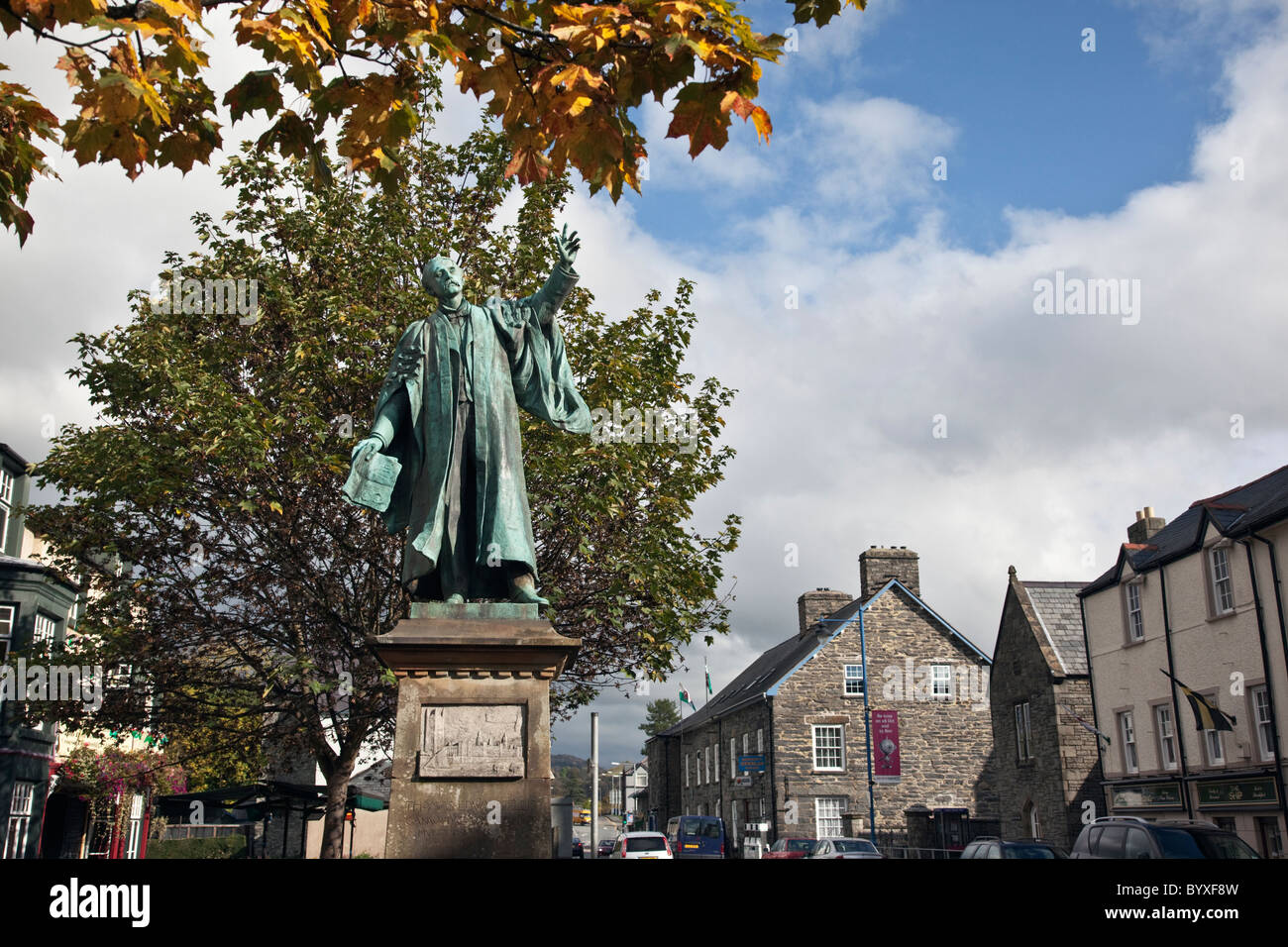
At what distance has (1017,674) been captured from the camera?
34688mm

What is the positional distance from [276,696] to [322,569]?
2491 millimetres

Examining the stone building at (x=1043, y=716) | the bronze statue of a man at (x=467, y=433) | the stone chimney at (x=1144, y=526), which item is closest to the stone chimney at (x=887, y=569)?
the stone building at (x=1043, y=716)

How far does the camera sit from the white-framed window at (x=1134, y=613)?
28.7 meters

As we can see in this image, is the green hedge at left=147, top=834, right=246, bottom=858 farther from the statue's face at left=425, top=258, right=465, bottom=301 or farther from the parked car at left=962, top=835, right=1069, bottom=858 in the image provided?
the statue's face at left=425, top=258, right=465, bottom=301

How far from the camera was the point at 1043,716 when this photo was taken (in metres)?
32.6

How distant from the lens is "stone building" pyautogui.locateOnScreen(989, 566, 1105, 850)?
3100 centimetres

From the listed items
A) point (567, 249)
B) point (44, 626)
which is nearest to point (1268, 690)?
point (567, 249)

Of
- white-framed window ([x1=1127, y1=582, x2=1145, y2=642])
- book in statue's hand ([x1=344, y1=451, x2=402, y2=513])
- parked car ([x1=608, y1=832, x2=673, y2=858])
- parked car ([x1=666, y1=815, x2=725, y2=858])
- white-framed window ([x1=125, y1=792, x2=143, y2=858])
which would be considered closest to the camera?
book in statue's hand ([x1=344, y1=451, x2=402, y2=513])

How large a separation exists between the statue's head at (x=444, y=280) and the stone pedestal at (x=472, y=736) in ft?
6.21

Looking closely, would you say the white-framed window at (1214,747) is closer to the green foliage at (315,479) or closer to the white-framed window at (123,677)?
A: the green foliage at (315,479)

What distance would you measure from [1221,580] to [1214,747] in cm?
396

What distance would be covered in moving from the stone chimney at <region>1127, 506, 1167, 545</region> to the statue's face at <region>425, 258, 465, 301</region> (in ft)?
98.0

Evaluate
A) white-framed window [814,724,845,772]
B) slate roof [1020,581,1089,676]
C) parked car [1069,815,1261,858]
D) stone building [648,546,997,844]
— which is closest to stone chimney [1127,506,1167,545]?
slate roof [1020,581,1089,676]

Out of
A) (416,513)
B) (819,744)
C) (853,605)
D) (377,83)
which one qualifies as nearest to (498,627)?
(416,513)
